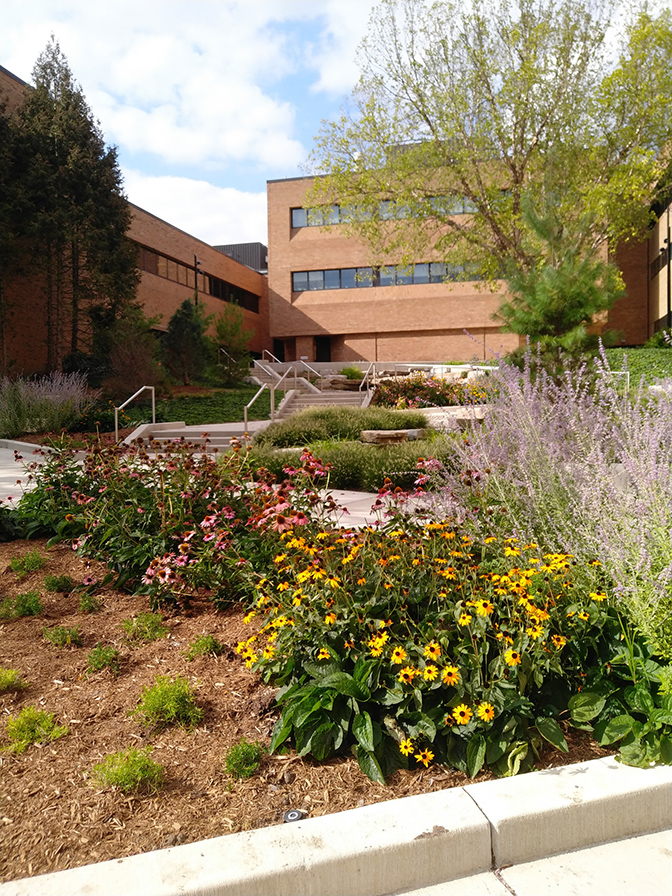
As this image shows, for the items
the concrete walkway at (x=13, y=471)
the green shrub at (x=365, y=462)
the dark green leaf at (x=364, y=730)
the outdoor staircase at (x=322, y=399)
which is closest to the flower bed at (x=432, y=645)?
the dark green leaf at (x=364, y=730)

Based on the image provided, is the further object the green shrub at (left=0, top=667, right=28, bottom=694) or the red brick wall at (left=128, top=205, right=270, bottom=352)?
the red brick wall at (left=128, top=205, right=270, bottom=352)

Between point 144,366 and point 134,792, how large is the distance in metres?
17.8

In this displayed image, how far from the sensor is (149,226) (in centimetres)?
2644

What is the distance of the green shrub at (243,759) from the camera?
7.48 feet

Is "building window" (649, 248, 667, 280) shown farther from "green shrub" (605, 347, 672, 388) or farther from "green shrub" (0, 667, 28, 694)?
"green shrub" (0, 667, 28, 694)

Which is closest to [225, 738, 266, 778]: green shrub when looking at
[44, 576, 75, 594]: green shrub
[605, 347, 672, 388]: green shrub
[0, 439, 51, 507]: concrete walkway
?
[44, 576, 75, 594]: green shrub

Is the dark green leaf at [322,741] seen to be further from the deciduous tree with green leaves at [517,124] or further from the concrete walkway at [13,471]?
the deciduous tree with green leaves at [517,124]

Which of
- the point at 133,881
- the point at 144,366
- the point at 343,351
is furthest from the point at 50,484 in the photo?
the point at 343,351

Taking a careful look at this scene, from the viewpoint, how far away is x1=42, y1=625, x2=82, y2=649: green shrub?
3299 mm

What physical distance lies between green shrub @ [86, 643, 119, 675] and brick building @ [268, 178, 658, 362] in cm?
2818

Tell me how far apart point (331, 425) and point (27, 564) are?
7.73 m

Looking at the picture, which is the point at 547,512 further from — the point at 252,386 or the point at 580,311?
the point at 252,386

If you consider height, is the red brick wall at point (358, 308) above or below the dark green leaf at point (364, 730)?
above

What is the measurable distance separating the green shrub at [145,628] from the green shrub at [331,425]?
6.57 metres
